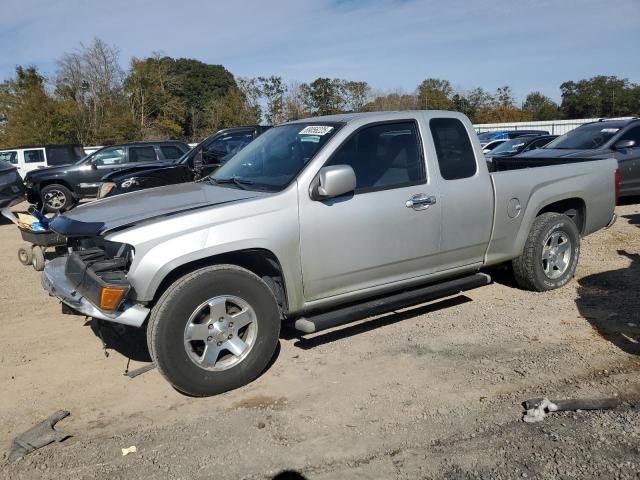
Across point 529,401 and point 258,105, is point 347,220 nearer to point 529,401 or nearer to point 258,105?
point 529,401

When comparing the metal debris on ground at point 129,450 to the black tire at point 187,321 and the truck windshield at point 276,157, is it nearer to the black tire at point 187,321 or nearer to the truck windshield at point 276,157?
the black tire at point 187,321

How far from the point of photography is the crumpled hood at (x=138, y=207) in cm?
383

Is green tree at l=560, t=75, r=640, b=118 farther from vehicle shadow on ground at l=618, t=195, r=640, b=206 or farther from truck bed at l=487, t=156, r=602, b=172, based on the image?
truck bed at l=487, t=156, r=602, b=172

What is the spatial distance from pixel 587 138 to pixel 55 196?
42.4ft

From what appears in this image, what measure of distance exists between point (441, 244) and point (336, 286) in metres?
1.10

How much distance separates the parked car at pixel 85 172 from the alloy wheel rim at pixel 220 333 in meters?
11.8

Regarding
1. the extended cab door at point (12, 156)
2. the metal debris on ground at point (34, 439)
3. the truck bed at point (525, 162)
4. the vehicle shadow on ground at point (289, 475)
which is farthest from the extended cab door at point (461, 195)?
the extended cab door at point (12, 156)

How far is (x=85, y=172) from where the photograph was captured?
15078 mm

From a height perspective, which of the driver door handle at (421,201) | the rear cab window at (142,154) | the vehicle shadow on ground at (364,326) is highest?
the rear cab window at (142,154)

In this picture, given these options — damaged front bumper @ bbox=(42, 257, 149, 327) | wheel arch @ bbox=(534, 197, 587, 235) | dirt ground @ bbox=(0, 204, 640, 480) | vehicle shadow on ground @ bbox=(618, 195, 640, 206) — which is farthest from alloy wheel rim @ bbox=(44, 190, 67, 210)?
vehicle shadow on ground @ bbox=(618, 195, 640, 206)

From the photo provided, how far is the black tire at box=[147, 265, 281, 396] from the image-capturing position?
11.7 feet

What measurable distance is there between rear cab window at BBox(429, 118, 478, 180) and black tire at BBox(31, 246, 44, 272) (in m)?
5.57

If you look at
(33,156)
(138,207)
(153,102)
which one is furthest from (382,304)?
(153,102)

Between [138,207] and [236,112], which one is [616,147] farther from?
[236,112]
